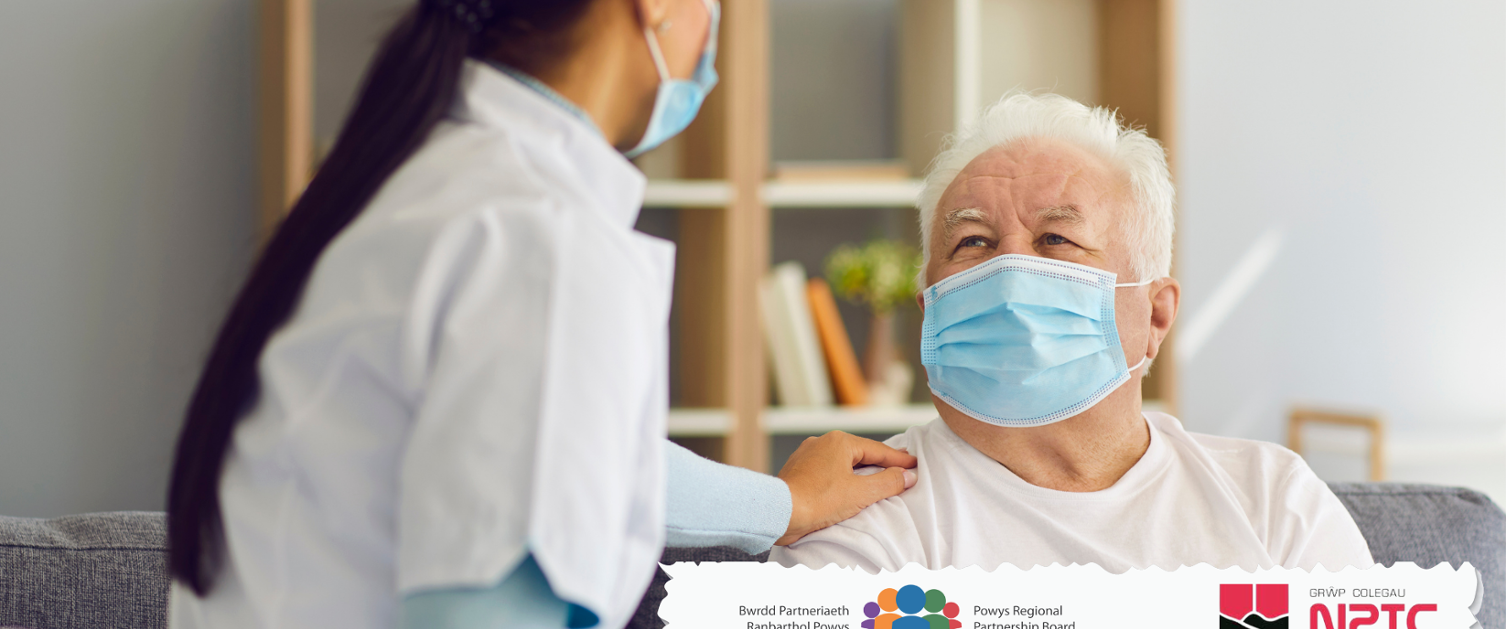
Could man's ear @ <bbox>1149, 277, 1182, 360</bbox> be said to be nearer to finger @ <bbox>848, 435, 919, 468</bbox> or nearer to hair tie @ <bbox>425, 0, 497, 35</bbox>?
finger @ <bbox>848, 435, 919, 468</bbox>

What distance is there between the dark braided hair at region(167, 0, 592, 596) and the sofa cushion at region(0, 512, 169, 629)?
0.66m

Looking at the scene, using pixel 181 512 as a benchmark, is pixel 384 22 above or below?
above

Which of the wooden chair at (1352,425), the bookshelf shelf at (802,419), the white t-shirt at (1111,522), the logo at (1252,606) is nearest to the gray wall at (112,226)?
the bookshelf shelf at (802,419)

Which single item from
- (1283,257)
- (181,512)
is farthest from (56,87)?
(1283,257)

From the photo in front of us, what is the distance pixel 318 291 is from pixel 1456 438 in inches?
121

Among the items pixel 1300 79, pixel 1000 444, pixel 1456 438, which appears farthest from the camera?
pixel 1300 79

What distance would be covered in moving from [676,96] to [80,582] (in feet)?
3.24

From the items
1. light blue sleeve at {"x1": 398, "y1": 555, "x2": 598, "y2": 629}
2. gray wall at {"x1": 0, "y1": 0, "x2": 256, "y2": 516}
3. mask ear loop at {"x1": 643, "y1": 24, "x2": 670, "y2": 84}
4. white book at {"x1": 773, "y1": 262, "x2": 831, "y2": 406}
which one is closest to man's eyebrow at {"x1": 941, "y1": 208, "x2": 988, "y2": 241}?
mask ear loop at {"x1": 643, "y1": 24, "x2": 670, "y2": 84}

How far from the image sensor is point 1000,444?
1.25 meters

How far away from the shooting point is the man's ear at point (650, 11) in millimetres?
745

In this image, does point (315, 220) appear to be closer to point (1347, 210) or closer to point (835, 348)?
point (835, 348)

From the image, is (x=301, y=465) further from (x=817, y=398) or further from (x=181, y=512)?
(x=817, y=398)

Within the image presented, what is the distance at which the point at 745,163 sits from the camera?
233 centimetres

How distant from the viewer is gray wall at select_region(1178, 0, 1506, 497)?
2.96 metres
